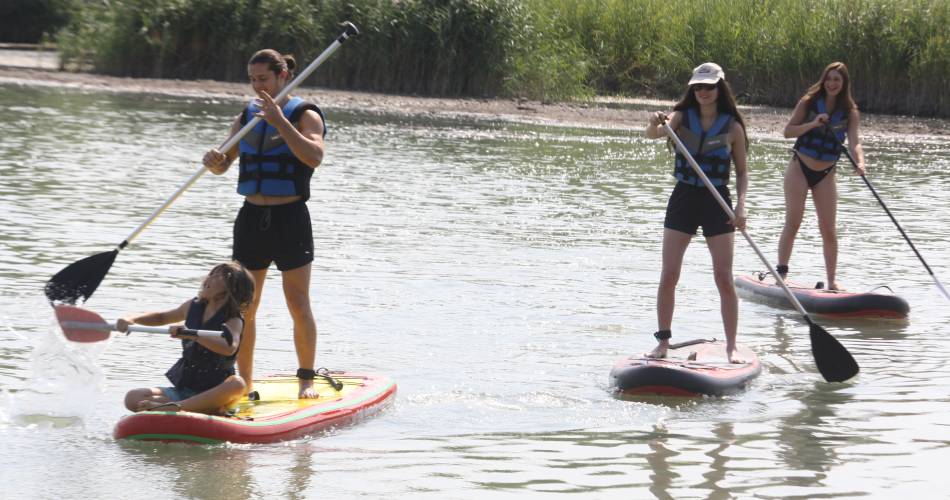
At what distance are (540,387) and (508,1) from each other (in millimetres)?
20192

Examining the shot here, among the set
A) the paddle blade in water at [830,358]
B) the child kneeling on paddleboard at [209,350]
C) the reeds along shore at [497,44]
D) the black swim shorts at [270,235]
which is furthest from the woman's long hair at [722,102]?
the reeds along shore at [497,44]

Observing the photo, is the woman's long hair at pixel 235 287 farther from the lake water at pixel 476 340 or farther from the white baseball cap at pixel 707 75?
the white baseball cap at pixel 707 75

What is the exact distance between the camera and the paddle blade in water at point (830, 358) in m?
7.73

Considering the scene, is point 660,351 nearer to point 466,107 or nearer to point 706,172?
Answer: point 706,172

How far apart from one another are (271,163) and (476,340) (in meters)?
2.47

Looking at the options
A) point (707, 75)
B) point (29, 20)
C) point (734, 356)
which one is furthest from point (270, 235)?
point (29, 20)

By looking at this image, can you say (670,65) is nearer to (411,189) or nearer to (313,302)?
(411,189)

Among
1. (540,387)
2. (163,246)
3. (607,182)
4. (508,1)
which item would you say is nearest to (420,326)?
(540,387)

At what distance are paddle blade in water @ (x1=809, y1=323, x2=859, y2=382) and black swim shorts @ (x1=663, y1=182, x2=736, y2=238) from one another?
714 mm

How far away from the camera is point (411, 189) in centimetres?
1559

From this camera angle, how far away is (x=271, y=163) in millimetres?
6578

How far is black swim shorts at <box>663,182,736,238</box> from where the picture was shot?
761 centimetres

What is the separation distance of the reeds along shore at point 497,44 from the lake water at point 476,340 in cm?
827

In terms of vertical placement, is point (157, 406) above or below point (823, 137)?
below
